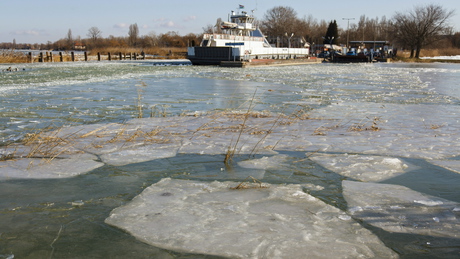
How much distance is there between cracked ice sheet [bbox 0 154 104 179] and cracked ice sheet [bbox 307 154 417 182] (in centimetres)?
279

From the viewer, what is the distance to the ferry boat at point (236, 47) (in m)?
41.1

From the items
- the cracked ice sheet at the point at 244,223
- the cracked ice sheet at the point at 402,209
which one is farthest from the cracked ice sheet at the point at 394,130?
the cracked ice sheet at the point at 244,223

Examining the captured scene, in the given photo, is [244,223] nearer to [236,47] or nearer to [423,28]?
[236,47]

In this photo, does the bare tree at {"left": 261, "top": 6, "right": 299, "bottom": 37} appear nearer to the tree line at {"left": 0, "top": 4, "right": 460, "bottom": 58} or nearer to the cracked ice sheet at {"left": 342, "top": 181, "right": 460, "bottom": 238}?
the tree line at {"left": 0, "top": 4, "right": 460, "bottom": 58}

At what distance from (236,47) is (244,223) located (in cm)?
3888

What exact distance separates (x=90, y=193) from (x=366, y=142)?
4.10m

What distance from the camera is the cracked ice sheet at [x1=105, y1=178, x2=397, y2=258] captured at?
2697 millimetres

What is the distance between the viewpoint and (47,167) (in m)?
4.66

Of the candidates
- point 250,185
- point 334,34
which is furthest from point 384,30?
point 250,185

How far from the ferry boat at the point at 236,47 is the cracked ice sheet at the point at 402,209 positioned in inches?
1466

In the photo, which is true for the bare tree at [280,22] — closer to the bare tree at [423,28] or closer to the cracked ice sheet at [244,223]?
the bare tree at [423,28]

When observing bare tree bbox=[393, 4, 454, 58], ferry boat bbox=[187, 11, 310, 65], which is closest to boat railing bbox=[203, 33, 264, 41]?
ferry boat bbox=[187, 11, 310, 65]

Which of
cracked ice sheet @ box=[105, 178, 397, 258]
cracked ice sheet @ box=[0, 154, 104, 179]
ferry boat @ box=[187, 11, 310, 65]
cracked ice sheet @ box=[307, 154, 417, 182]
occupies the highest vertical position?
ferry boat @ box=[187, 11, 310, 65]

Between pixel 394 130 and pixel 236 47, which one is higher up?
pixel 236 47
